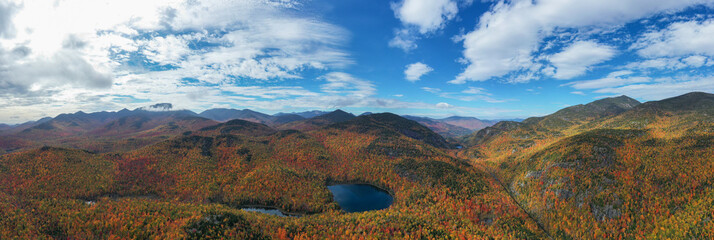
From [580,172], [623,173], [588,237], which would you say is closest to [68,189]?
[588,237]

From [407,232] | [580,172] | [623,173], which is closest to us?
[407,232]

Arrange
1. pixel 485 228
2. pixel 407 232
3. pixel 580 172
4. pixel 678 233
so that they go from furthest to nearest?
pixel 580 172
pixel 485 228
pixel 407 232
pixel 678 233

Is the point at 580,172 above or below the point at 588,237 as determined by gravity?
above

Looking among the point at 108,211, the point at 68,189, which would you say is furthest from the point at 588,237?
the point at 68,189

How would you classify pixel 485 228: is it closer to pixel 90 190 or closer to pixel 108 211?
pixel 108 211

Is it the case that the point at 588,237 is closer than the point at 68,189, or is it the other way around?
the point at 588,237

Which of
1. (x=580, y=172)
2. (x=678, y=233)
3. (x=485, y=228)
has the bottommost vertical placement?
(x=485, y=228)

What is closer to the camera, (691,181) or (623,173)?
(691,181)

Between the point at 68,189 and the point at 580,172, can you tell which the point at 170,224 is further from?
the point at 580,172

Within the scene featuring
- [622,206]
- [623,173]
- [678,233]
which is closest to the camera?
[678,233]
